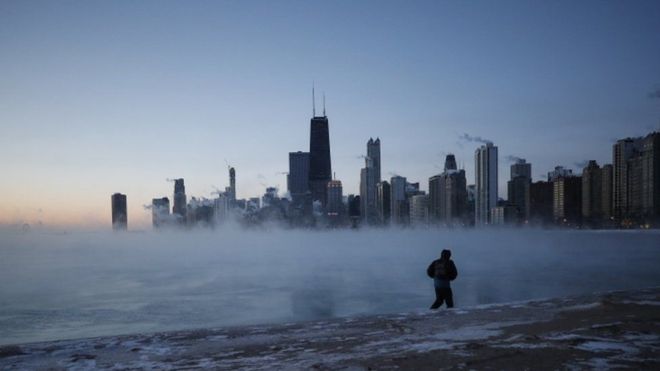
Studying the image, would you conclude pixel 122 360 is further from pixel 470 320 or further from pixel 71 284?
pixel 71 284

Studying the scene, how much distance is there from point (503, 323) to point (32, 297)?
113ft

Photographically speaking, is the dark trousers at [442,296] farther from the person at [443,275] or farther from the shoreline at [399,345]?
the shoreline at [399,345]

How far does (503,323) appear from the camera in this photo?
1107 cm

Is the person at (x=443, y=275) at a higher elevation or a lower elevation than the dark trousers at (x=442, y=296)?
higher

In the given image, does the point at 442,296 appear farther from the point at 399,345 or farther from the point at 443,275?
the point at 399,345

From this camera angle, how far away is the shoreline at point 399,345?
7.79 meters

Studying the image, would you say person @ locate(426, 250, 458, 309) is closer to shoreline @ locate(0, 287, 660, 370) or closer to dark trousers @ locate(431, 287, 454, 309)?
dark trousers @ locate(431, 287, 454, 309)

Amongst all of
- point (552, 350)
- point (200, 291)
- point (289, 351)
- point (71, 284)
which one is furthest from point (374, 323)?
point (71, 284)

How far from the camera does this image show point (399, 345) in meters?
8.98

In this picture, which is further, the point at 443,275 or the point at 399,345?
the point at 443,275

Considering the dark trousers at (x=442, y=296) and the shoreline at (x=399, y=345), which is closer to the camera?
the shoreline at (x=399, y=345)

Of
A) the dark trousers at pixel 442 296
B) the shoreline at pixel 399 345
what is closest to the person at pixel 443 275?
the dark trousers at pixel 442 296

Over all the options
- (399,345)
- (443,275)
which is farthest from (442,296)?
(399,345)

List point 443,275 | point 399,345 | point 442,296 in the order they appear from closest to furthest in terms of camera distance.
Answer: point 399,345, point 443,275, point 442,296
